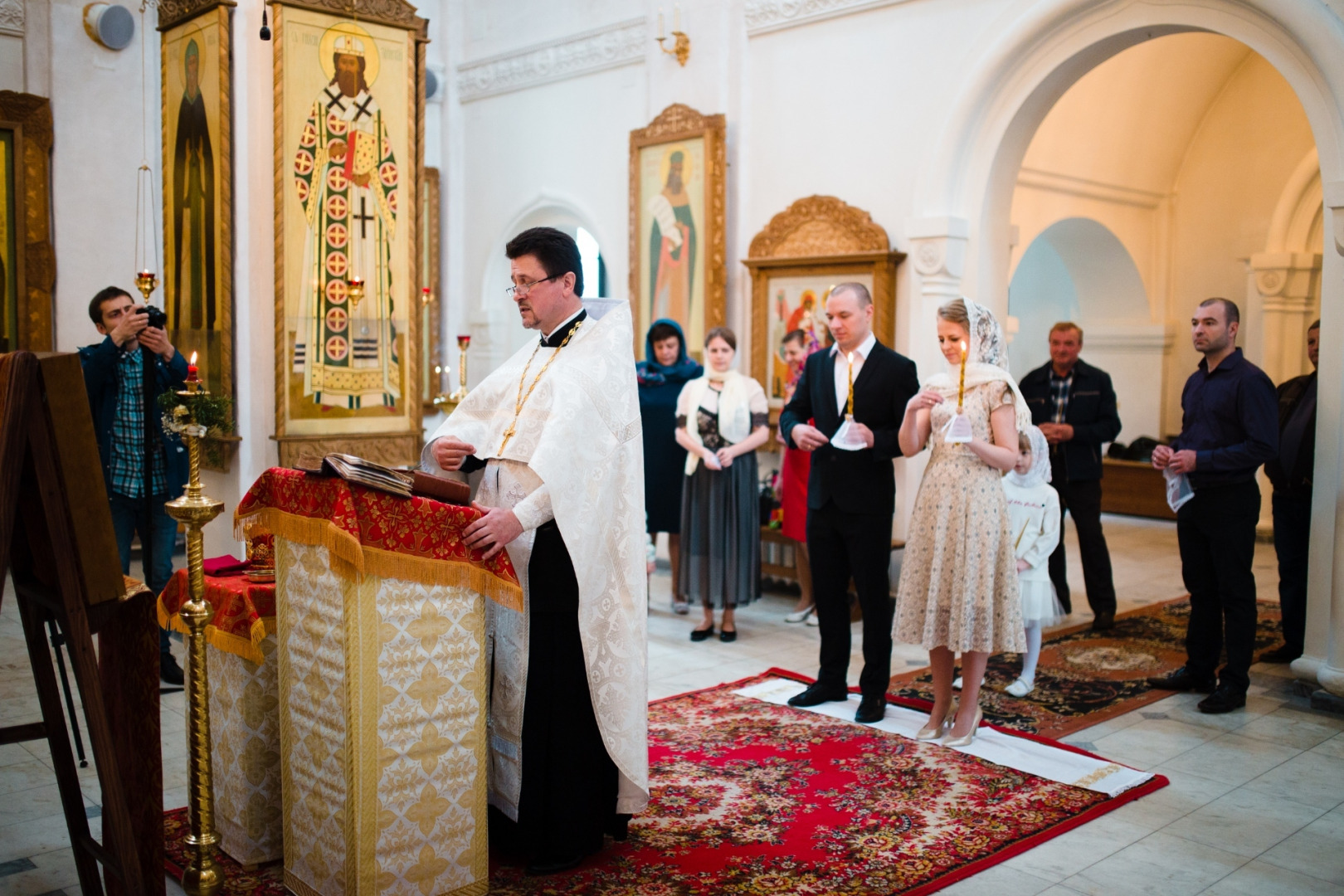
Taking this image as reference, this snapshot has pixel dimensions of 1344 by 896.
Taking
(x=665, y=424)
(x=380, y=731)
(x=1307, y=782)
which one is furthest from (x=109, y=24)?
(x=1307, y=782)

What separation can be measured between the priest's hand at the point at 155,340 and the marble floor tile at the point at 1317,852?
4.54 metres

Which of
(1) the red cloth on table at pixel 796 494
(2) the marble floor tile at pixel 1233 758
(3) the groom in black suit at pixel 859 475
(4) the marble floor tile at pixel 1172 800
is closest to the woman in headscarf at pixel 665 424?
(1) the red cloth on table at pixel 796 494

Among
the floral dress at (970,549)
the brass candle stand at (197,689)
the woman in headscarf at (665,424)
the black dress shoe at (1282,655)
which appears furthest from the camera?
the woman in headscarf at (665,424)

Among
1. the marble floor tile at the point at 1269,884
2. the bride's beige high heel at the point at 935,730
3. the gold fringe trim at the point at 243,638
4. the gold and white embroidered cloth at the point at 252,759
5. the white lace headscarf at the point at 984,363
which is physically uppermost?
the white lace headscarf at the point at 984,363

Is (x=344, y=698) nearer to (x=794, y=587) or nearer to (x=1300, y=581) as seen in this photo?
(x=1300, y=581)

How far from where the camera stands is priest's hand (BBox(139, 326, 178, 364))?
4.84 meters

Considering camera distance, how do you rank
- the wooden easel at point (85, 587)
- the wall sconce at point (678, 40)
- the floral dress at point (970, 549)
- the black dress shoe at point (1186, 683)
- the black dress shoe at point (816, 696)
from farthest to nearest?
1. the wall sconce at point (678, 40)
2. the black dress shoe at point (1186, 683)
3. the black dress shoe at point (816, 696)
4. the floral dress at point (970, 549)
5. the wooden easel at point (85, 587)

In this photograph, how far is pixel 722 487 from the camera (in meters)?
6.50

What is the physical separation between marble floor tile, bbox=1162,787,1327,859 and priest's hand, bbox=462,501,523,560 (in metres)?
2.43

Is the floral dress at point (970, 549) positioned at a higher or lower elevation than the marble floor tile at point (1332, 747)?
higher

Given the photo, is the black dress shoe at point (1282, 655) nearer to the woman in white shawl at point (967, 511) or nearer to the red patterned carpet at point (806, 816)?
the red patterned carpet at point (806, 816)

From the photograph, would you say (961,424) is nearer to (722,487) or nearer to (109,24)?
(722,487)

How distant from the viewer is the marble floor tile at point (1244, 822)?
375cm

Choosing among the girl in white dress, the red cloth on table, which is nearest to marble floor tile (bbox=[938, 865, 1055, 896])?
the girl in white dress
